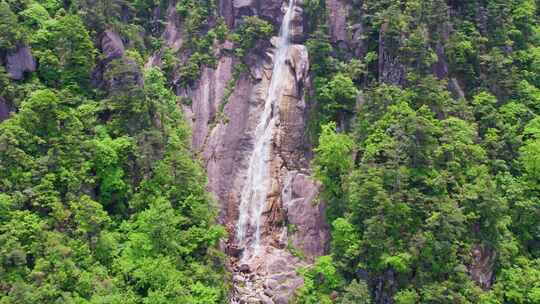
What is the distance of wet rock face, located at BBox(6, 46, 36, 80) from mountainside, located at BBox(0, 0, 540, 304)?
13 centimetres

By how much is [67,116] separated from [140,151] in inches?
201

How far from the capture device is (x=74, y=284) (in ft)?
116

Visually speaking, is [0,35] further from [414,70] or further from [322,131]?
[414,70]

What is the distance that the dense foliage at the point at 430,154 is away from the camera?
38.8 meters

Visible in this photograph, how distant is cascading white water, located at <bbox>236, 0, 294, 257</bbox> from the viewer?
4553cm

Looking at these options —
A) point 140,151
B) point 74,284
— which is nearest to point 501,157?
point 140,151

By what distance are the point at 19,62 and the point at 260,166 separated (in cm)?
1817

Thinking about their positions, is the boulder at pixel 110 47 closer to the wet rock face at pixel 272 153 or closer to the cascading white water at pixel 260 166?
the wet rock face at pixel 272 153

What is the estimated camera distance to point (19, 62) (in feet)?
139

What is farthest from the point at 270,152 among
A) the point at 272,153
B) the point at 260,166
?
the point at 260,166

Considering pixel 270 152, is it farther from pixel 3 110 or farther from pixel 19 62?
pixel 3 110

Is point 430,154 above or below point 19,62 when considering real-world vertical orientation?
below

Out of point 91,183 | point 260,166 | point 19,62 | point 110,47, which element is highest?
point 110,47

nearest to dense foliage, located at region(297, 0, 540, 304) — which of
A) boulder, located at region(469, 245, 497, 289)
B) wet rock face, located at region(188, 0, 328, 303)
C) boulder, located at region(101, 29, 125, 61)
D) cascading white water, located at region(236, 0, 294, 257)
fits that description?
boulder, located at region(469, 245, 497, 289)
